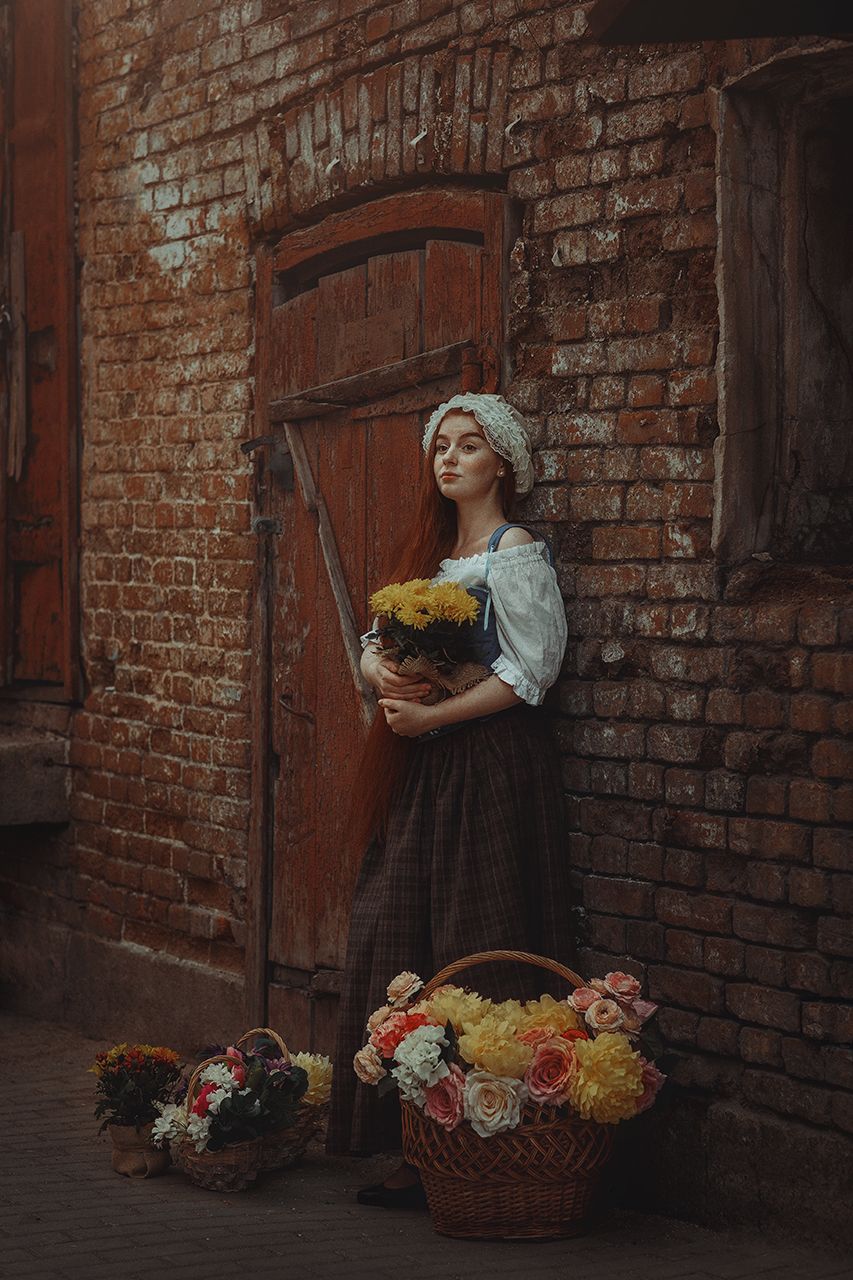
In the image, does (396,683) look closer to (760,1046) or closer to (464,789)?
(464,789)

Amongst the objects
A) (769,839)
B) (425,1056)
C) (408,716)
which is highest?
(408,716)

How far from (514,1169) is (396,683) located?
1.35m

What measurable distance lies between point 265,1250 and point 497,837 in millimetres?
1230

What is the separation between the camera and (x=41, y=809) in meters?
7.52

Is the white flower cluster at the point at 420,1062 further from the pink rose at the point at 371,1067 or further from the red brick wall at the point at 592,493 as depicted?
the red brick wall at the point at 592,493

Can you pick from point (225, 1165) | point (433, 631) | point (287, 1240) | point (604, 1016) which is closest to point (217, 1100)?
point (225, 1165)

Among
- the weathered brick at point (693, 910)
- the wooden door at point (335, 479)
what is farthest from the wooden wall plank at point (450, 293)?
the weathered brick at point (693, 910)

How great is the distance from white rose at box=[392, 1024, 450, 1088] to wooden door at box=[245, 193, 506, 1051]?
1499mm

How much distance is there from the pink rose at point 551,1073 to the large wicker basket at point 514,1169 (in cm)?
6

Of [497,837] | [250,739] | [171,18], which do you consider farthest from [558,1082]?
[171,18]

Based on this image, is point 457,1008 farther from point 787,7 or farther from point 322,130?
point 322,130

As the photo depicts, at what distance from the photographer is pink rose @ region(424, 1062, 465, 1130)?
432cm

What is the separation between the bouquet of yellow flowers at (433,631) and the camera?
4727mm

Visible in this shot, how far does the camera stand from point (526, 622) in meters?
4.78
